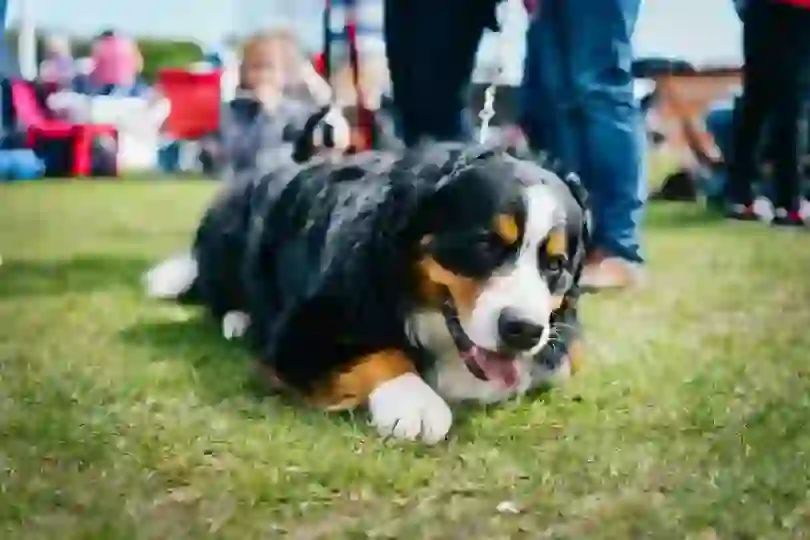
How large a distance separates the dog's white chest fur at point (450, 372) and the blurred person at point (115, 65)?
0.85 feet

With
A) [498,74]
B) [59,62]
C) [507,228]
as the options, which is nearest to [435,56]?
[498,74]

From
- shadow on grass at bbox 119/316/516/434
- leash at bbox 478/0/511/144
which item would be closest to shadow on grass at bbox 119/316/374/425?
shadow on grass at bbox 119/316/516/434

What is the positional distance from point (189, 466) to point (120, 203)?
25 centimetres

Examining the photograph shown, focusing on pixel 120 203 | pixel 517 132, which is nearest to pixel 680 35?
pixel 517 132

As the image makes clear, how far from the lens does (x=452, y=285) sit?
79 centimetres

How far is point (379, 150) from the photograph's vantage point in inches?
34.6

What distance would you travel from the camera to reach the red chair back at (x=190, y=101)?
84cm

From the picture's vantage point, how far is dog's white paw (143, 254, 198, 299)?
93 centimetres

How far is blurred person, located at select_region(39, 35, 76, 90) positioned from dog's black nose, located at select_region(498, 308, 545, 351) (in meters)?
0.35

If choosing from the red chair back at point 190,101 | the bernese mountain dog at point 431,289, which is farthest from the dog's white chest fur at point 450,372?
the red chair back at point 190,101

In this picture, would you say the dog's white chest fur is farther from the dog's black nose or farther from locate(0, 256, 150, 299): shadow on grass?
locate(0, 256, 150, 299): shadow on grass

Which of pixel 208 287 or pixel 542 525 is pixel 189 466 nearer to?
pixel 542 525

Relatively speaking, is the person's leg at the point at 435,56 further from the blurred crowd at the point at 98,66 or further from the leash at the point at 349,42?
the blurred crowd at the point at 98,66

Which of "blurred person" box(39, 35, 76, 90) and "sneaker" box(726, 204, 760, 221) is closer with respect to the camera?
"blurred person" box(39, 35, 76, 90)
